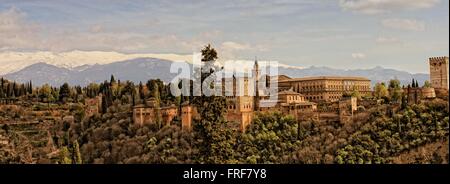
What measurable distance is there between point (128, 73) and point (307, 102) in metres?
9.17

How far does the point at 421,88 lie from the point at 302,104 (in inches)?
139

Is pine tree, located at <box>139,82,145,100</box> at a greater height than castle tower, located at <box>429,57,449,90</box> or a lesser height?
lesser

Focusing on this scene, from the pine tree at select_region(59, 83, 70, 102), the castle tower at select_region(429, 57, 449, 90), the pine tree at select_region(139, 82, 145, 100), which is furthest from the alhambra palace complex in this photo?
the pine tree at select_region(59, 83, 70, 102)

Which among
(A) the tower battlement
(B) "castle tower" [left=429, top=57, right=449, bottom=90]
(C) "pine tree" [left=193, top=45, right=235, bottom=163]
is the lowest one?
(C) "pine tree" [left=193, top=45, right=235, bottom=163]

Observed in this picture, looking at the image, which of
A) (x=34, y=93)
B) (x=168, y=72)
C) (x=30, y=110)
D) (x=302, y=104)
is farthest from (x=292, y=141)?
(x=34, y=93)

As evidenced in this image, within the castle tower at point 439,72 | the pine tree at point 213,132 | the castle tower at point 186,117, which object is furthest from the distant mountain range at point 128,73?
the pine tree at point 213,132

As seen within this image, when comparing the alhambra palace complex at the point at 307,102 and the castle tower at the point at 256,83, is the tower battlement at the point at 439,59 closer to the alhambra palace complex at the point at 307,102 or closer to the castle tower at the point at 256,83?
the alhambra palace complex at the point at 307,102

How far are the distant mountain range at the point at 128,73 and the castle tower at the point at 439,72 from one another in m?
0.36

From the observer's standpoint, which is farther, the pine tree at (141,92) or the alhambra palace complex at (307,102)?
the pine tree at (141,92)

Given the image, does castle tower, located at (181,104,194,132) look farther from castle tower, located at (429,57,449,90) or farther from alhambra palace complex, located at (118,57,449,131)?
castle tower, located at (429,57,449,90)

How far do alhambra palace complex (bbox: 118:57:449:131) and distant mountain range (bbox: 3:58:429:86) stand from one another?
2.30ft

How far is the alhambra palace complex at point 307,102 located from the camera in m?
18.4

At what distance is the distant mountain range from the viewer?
20.3 m
